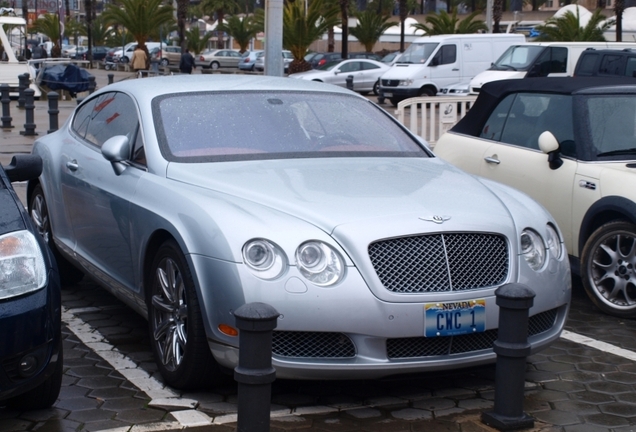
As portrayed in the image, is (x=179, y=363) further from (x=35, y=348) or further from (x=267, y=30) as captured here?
(x=267, y=30)

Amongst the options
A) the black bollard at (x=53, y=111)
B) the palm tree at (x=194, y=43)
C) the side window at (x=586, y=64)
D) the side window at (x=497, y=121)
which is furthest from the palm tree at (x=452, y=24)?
the side window at (x=497, y=121)

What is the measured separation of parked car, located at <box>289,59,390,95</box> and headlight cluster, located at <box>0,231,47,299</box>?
28726 millimetres

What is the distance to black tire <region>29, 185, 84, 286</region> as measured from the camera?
21.8 ft

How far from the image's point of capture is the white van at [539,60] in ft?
72.5

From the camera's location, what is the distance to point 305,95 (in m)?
5.78

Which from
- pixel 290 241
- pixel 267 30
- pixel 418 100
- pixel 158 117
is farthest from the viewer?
pixel 267 30

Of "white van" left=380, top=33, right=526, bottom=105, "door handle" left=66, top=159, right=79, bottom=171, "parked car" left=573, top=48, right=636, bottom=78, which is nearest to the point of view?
"door handle" left=66, top=159, right=79, bottom=171

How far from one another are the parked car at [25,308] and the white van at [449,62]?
926 inches

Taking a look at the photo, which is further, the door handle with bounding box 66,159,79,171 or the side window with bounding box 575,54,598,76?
the side window with bounding box 575,54,598,76

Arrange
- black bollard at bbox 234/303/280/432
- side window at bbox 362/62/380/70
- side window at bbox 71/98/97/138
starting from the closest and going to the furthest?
black bollard at bbox 234/303/280/432, side window at bbox 71/98/97/138, side window at bbox 362/62/380/70

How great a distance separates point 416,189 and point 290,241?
0.88 meters

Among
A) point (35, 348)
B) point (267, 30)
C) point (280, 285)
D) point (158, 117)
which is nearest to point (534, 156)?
point (158, 117)

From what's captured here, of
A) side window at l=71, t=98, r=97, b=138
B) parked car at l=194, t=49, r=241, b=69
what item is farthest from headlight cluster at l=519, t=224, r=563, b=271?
parked car at l=194, t=49, r=241, b=69

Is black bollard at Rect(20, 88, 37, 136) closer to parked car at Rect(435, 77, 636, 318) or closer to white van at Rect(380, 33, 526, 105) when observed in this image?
parked car at Rect(435, 77, 636, 318)
